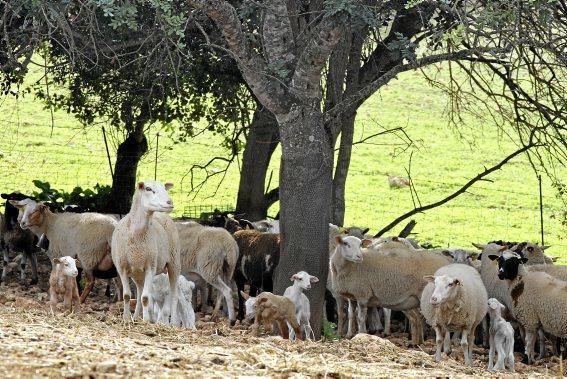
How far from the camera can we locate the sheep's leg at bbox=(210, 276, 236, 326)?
15.0 metres

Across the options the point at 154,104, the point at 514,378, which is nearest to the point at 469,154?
the point at 154,104

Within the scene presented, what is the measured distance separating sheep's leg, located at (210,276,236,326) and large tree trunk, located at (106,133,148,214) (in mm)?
6801

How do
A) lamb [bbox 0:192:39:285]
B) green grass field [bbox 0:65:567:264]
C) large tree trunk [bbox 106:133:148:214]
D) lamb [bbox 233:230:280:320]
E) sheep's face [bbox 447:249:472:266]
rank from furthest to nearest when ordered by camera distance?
green grass field [bbox 0:65:567:264]
large tree trunk [bbox 106:133:148:214]
lamb [bbox 0:192:39:285]
sheep's face [bbox 447:249:472:266]
lamb [bbox 233:230:280:320]

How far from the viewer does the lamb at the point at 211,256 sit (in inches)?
610

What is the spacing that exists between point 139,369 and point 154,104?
13.7 m

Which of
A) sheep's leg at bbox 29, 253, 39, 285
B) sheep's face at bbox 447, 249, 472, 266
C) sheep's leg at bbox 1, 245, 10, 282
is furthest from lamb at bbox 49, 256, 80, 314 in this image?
sheep's face at bbox 447, 249, 472, 266

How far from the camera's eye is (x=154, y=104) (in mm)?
20234

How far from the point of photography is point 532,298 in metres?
14.1

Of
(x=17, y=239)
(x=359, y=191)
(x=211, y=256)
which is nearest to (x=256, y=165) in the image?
(x=17, y=239)

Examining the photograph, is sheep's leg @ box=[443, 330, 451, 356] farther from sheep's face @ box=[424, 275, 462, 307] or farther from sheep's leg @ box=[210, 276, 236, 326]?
sheep's leg @ box=[210, 276, 236, 326]

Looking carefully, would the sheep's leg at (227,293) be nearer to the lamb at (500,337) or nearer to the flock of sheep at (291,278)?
the flock of sheep at (291,278)

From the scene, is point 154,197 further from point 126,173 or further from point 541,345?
point 126,173

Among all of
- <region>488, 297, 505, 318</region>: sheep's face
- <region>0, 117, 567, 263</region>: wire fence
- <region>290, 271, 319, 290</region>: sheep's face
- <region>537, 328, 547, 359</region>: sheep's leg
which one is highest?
<region>0, 117, 567, 263</region>: wire fence

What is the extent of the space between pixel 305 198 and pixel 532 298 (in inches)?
132
